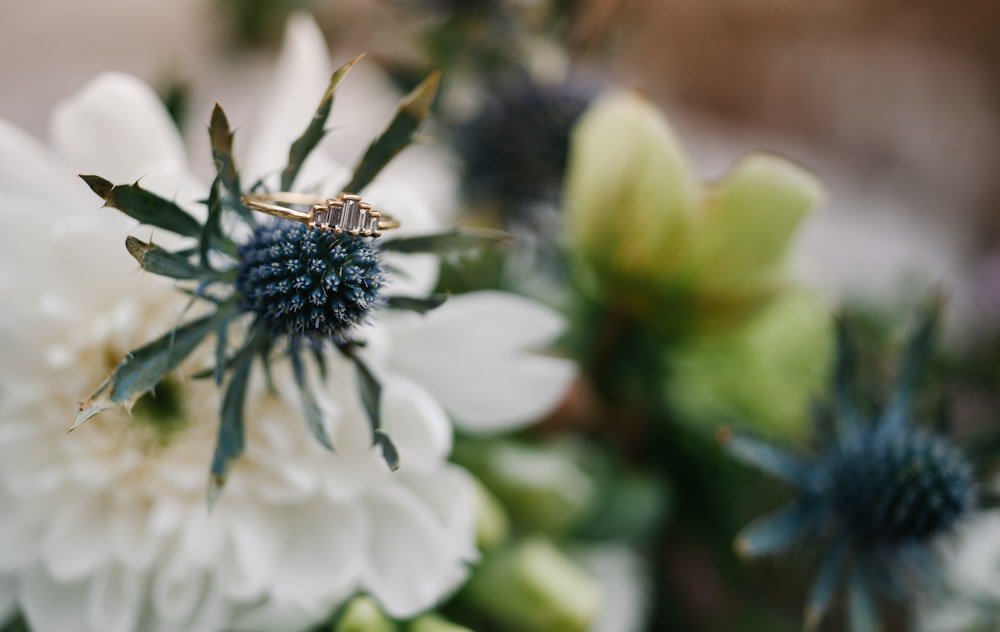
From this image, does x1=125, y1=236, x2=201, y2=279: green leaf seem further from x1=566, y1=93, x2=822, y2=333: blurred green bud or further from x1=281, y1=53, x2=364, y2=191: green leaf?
x1=566, y1=93, x2=822, y2=333: blurred green bud

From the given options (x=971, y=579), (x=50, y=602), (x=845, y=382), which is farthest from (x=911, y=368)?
(x=50, y=602)

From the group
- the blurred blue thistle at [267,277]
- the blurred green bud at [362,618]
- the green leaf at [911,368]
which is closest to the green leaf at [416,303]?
the blurred blue thistle at [267,277]

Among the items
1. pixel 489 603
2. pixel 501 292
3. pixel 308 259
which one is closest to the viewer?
pixel 308 259

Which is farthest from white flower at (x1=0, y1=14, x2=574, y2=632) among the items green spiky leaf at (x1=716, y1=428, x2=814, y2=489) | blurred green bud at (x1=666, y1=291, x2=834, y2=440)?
blurred green bud at (x1=666, y1=291, x2=834, y2=440)

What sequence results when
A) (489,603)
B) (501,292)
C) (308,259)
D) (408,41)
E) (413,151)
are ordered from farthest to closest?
(413,151) < (408,41) < (501,292) < (489,603) < (308,259)

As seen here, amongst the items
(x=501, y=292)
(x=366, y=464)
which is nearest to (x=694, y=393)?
(x=501, y=292)

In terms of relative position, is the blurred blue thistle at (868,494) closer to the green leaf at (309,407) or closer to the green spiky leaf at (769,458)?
the green spiky leaf at (769,458)

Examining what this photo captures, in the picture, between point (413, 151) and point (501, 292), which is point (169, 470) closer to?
point (501, 292)
